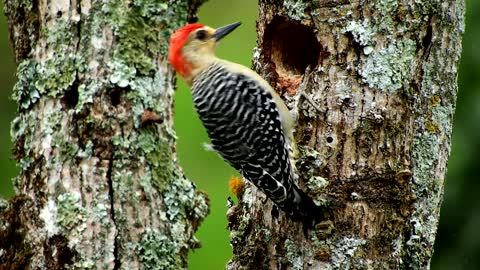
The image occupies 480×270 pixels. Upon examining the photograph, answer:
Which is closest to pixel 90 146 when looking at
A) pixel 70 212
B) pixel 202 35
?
pixel 70 212

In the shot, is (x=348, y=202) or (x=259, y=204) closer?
(x=348, y=202)

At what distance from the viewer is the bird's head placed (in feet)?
18.5

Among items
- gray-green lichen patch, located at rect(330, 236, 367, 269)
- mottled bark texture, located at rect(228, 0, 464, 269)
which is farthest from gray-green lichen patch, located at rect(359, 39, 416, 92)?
gray-green lichen patch, located at rect(330, 236, 367, 269)

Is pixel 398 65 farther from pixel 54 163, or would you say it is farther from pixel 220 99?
pixel 54 163

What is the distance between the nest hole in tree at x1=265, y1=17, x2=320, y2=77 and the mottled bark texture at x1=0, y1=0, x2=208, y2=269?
0.70 m

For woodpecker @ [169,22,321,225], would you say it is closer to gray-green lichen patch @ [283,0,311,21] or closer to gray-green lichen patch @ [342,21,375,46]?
gray-green lichen patch @ [283,0,311,21]

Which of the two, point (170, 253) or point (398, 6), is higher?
point (398, 6)

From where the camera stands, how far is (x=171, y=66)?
5.80 m

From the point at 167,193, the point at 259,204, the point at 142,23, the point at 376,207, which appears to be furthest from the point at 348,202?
the point at 142,23

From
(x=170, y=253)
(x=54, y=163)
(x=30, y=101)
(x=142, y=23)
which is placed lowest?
(x=170, y=253)

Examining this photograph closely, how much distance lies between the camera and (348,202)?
523cm

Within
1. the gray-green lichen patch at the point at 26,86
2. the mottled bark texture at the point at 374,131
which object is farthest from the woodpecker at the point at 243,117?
the gray-green lichen patch at the point at 26,86

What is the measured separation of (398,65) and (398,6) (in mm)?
313

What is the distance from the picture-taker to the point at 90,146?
17.5 feet
